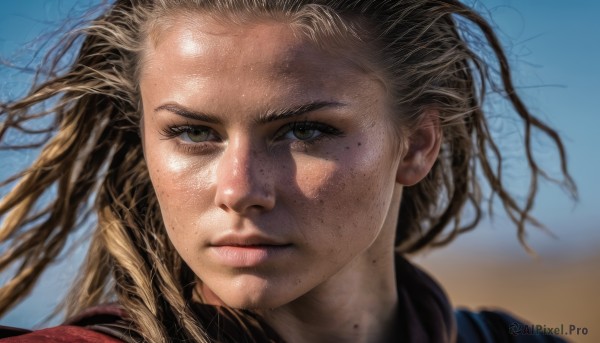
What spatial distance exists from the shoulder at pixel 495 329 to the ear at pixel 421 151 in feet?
3.01

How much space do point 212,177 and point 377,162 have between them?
20.9 inches

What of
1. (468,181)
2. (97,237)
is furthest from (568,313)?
(97,237)

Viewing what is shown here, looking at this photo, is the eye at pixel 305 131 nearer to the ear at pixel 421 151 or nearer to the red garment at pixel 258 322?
the ear at pixel 421 151

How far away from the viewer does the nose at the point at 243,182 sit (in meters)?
2.42

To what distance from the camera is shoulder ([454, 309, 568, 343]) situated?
3.59m

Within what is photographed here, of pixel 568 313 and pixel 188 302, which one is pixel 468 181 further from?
pixel 568 313

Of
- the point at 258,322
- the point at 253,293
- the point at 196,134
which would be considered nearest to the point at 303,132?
the point at 196,134

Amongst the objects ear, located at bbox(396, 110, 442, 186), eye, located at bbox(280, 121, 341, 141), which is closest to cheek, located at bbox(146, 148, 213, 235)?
eye, located at bbox(280, 121, 341, 141)

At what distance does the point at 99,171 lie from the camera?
329 centimetres

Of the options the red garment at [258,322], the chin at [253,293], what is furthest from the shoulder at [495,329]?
the chin at [253,293]

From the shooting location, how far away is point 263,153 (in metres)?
2.51

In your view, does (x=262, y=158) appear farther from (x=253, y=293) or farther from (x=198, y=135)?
(x=253, y=293)

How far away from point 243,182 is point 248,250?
20 cm

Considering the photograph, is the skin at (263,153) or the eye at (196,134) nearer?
the skin at (263,153)
